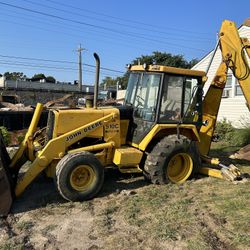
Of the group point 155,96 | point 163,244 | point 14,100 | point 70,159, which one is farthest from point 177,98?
point 14,100

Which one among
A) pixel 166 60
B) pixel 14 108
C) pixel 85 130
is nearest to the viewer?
pixel 85 130

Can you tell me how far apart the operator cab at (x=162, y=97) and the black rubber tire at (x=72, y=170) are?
1.36 meters

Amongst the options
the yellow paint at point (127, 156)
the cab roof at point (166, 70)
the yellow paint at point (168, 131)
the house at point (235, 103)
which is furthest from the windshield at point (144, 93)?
the house at point (235, 103)

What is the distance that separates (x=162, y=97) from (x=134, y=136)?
3.30ft

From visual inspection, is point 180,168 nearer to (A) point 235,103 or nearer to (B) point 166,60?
(A) point 235,103

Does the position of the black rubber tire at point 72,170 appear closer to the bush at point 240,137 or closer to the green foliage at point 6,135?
the green foliage at point 6,135

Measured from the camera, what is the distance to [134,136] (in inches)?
330

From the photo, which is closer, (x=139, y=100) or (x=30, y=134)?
(x=30, y=134)

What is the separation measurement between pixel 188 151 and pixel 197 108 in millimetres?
1017

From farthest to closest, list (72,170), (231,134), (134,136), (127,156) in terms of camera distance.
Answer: (231,134) → (134,136) → (127,156) → (72,170)

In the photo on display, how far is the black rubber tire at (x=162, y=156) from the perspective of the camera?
26.1ft

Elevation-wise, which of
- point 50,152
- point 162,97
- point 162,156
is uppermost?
point 162,97

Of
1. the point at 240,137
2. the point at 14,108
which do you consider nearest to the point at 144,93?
the point at 240,137

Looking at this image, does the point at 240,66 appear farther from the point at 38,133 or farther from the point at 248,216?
the point at 38,133
